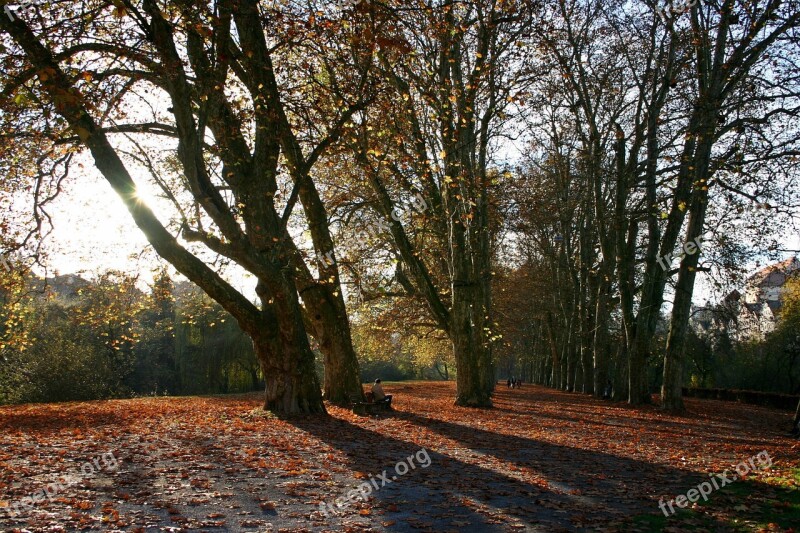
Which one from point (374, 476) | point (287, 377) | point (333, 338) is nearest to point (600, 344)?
point (333, 338)

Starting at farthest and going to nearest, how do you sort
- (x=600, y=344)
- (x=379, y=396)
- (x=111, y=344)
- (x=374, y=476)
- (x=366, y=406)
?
1. (x=600, y=344)
2. (x=111, y=344)
3. (x=379, y=396)
4. (x=366, y=406)
5. (x=374, y=476)

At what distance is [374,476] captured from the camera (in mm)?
8625

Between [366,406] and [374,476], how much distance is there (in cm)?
870

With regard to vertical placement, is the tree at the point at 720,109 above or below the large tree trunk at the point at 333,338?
above

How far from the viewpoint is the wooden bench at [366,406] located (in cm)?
1719

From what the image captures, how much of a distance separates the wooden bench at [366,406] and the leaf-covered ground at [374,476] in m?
1.88

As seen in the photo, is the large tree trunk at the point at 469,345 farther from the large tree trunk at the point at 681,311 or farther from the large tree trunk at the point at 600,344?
the large tree trunk at the point at 600,344

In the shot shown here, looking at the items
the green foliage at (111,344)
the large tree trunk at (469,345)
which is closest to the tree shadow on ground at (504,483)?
the large tree trunk at (469,345)

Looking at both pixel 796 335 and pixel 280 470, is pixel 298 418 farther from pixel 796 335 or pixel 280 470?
pixel 796 335

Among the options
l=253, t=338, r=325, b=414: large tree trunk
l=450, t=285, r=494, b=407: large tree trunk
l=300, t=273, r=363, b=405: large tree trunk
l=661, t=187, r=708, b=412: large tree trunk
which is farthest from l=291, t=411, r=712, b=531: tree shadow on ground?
l=661, t=187, r=708, b=412: large tree trunk

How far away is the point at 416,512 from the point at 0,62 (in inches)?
373

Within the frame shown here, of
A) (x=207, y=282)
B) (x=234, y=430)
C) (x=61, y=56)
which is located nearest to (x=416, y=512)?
(x=234, y=430)

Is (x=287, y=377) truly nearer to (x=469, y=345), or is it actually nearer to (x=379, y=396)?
(x=379, y=396)

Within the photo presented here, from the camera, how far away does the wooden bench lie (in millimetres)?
17188
